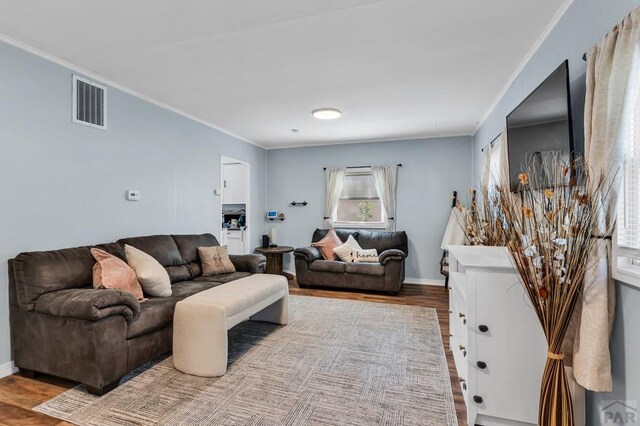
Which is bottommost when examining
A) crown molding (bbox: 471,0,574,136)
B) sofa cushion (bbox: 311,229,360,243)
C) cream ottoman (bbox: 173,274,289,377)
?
cream ottoman (bbox: 173,274,289,377)

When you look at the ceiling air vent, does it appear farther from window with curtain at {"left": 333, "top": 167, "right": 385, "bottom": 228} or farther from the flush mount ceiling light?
window with curtain at {"left": 333, "top": 167, "right": 385, "bottom": 228}

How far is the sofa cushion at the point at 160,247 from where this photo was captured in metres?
3.22

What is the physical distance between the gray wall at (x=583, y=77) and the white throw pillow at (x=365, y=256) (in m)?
3.08

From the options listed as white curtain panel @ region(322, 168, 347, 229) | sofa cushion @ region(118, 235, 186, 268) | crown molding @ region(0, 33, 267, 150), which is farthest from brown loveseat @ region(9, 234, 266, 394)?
white curtain panel @ region(322, 168, 347, 229)

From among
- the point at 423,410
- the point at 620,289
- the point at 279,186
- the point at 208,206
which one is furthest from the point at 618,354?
the point at 279,186

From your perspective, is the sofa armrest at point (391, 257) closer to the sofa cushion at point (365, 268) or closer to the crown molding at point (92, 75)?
the sofa cushion at point (365, 268)

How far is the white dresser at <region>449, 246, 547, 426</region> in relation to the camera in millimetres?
1722

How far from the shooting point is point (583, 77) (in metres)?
1.74

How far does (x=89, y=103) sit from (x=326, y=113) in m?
2.55

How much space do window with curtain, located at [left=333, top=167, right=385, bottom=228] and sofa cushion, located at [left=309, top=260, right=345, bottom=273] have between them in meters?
1.17

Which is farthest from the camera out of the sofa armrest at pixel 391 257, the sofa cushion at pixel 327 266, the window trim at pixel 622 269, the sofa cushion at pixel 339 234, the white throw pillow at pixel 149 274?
the sofa cushion at pixel 339 234

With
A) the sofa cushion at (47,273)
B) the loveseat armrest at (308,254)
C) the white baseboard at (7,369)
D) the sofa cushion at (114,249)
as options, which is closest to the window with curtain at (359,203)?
the loveseat armrest at (308,254)

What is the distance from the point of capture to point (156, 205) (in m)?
3.75

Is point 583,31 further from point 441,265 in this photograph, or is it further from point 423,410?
point 441,265
